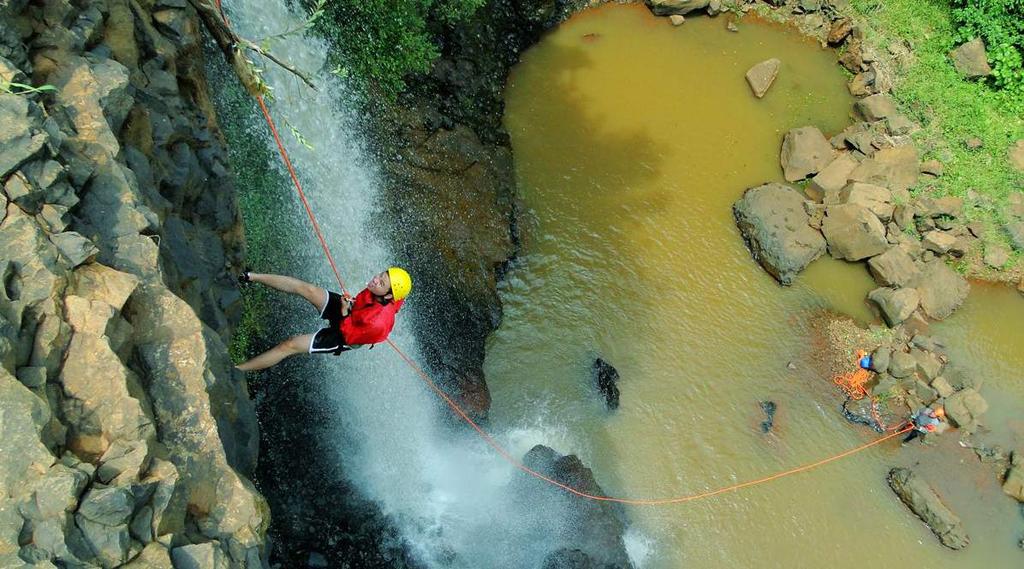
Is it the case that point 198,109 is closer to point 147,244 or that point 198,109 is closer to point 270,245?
point 270,245

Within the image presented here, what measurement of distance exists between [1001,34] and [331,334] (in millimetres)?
14416

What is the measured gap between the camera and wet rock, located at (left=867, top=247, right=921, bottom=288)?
12.5m

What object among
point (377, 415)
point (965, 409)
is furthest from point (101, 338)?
point (965, 409)

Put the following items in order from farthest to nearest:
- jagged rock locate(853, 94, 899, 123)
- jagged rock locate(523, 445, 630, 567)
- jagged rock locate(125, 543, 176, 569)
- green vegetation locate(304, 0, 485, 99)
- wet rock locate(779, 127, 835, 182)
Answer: jagged rock locate(853, 94, 899, 123) < wet rock locate(779, 127, 835, 182) < green vegetation locate(304, 0, 485, 99) < jagged rock locate(523, 445, 630, 567) < jagged rock locate(125, 543, 176, 569)

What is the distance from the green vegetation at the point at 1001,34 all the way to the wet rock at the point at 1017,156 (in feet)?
→ 3.41

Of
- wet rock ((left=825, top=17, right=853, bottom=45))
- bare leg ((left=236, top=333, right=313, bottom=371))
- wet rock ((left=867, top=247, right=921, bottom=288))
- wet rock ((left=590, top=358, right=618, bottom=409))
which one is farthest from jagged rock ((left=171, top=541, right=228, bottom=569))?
wet rock ((left=825, top=17, right=853, bottom=45))

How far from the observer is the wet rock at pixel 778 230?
1231 centimetres

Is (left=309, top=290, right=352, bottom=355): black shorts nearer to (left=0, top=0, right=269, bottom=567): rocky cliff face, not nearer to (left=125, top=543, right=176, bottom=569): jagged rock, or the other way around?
(left=0, top=0, right=269, bottom=567): rocky cliff face

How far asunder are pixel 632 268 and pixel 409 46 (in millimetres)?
4747

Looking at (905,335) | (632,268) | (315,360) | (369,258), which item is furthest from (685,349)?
(315,360)

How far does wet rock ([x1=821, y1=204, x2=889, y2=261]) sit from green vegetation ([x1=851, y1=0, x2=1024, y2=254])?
1.69m

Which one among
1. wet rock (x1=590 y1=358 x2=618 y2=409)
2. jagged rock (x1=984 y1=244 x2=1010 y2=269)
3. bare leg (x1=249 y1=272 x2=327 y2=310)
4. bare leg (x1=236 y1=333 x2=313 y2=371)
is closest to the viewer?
bare leg (x1=249 y1=272 x2=327 y2=310)

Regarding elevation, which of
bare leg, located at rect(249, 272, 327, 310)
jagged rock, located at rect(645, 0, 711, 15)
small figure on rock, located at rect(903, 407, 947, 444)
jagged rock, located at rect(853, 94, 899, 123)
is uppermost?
bare leg, located at rect(249, 272, 327, 310)

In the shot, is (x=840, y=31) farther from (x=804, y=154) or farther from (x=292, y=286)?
(x=292, y=286)
